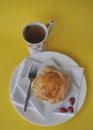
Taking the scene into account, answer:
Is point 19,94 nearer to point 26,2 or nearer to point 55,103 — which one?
point 55,103

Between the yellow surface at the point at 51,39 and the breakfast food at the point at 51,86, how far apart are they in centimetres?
9

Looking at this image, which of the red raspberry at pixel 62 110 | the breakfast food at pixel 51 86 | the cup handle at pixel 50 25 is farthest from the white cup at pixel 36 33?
the red raspberry at pixel 62 110

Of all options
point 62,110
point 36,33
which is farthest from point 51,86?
point 36,33

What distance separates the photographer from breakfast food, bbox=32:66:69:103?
33.7 inches

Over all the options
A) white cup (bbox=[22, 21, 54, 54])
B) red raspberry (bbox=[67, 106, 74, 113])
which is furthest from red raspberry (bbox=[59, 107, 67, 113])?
white cup (bbox=[22, 21, 54, 54])

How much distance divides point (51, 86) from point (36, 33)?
207 mm

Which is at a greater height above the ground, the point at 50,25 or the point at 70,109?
the point at 50,25

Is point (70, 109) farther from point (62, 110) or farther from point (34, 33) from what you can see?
point (34, 33)

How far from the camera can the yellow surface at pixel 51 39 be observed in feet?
2.91

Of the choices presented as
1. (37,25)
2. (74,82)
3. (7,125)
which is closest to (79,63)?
(74,82)

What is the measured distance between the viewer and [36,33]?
3.15 ft

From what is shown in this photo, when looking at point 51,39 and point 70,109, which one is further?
point 51,39

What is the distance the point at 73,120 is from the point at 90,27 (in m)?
0.35

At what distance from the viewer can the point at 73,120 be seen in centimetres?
88
